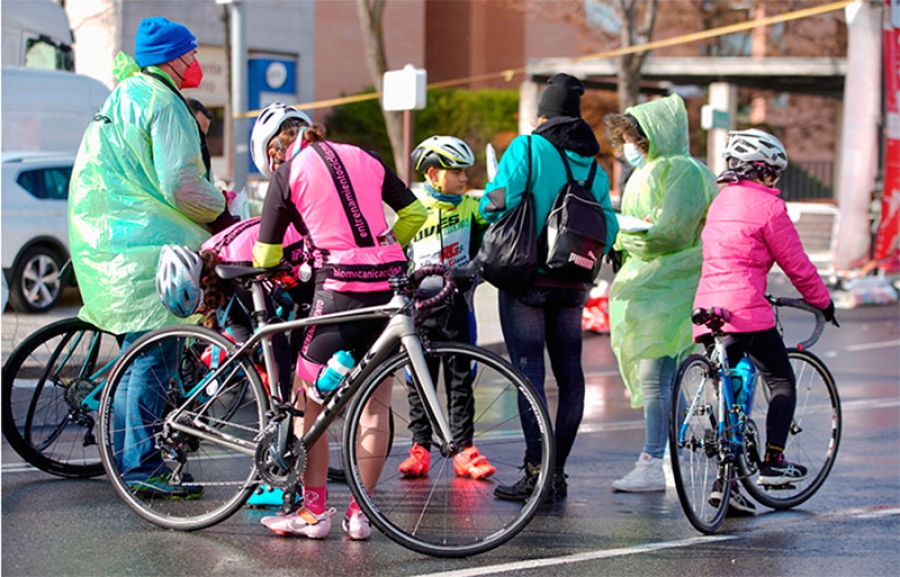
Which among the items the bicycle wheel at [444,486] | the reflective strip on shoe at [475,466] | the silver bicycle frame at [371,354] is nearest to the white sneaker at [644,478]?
the bicycle wheel at [444,486]

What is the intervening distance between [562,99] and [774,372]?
161 cm

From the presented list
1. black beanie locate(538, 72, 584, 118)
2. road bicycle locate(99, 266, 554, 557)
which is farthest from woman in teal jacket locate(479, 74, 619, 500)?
road bicycle locate(99, 266, 554, 557)

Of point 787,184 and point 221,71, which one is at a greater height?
point 221,71

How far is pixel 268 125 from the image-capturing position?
586 cm

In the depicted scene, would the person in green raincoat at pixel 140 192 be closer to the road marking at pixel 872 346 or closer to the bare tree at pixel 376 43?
the road marking at pixel 872 346

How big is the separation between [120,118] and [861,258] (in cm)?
1479

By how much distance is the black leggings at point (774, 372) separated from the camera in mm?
6078

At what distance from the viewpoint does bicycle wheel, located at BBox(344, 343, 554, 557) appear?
514 centimetres

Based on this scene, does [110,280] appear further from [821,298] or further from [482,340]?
[482,340]

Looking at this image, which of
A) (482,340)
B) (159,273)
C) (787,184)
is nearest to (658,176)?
(159,273)

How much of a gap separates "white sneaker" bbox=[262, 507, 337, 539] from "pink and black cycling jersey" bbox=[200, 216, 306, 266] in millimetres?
1103

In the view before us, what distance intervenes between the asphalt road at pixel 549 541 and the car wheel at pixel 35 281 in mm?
6896

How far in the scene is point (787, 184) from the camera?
104ft

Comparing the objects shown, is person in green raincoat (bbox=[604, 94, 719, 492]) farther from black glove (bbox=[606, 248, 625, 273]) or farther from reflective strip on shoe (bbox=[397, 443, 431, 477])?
reflective strip on shoe (bbox=[397, 443, 431, 477])
